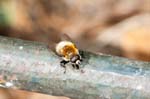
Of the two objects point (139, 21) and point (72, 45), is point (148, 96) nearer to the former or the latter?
point (72, 45)

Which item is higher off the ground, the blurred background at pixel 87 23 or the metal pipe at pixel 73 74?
the blurred background at pixel 87 23

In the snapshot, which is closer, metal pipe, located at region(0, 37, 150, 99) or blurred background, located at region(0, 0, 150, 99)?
metal pipe, located at region(0, 37, 150, 99)

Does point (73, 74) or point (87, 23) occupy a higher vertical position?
point (87, 23)

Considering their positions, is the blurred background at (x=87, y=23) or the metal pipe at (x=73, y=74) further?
the blurred background at (x=87, y=23)

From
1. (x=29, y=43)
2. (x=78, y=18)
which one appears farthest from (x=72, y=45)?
(x=78, y=18)

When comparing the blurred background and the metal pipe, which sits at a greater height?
the blurred background
